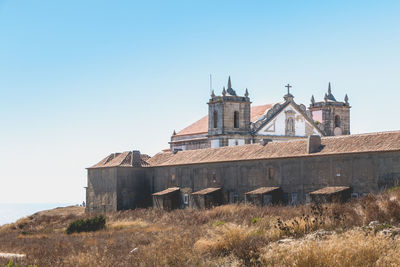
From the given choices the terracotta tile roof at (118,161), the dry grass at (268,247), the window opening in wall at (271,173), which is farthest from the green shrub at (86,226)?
the terracotta tile roof at (118,161)

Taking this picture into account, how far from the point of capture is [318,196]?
31141 millimetres

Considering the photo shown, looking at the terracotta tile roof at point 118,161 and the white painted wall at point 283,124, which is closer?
the terracotta tile roof at point 118,161

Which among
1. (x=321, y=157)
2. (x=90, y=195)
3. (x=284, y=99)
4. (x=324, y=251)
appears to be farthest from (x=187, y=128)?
(x=324, y=251)

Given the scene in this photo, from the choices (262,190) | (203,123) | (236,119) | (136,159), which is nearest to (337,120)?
(236,119)

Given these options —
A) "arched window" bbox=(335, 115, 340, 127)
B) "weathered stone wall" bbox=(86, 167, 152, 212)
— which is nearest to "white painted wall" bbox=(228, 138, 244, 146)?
"weathered stone wall" bbox=(86, 167, 152, 212)

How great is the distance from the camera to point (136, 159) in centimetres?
4647

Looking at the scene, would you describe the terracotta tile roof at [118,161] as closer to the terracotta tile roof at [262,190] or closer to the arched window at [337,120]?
the terracotta tile roof at [262,190]

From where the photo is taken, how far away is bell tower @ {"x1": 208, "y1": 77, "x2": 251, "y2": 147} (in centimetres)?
5478

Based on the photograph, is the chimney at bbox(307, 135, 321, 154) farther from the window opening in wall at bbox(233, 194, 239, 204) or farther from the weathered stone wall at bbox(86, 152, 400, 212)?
the window opening in wall at bbox(233, 194, 239, 204)

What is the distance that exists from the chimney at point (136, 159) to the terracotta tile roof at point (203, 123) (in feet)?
40.6

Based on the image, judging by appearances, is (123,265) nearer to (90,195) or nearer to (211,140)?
(90,195)

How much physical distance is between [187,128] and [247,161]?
25927mm

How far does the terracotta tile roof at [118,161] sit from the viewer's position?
4562cm

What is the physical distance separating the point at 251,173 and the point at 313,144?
4.73m
